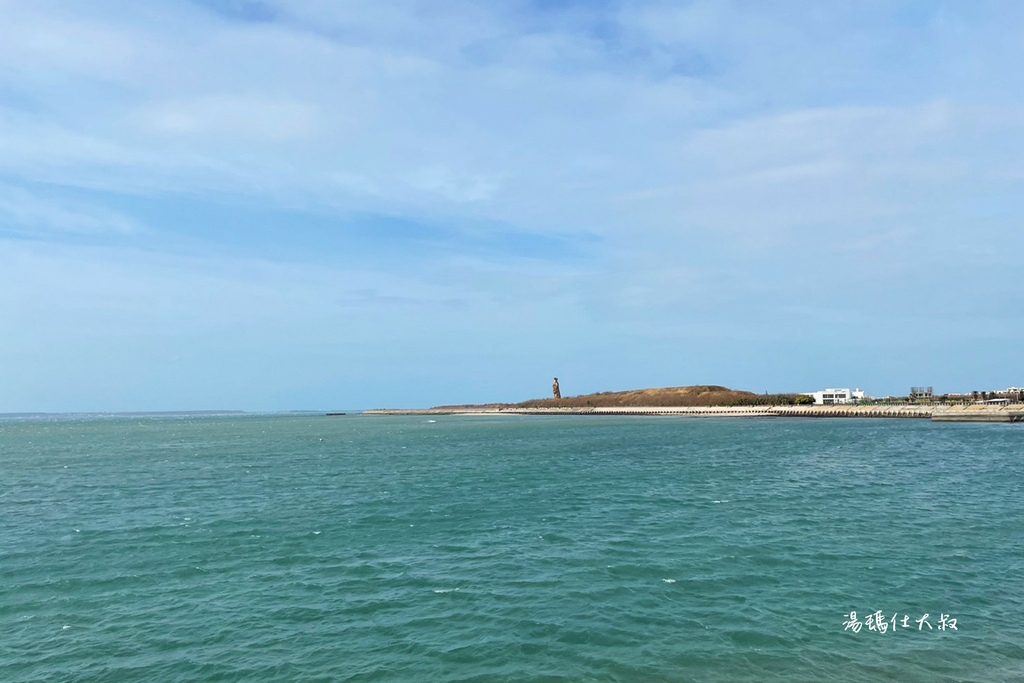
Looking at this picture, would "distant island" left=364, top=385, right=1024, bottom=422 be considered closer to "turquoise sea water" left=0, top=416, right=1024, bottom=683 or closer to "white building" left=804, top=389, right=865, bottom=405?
"white building" left=804, top=389, right=865, bottom=405

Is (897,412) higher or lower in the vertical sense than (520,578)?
higher

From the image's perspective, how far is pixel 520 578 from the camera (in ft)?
68.6

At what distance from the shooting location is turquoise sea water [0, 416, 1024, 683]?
49.5ft

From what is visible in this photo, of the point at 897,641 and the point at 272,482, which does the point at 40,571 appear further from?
the point at 897,641

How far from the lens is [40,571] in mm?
23031

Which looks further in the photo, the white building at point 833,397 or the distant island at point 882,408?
the white building at point 833,397

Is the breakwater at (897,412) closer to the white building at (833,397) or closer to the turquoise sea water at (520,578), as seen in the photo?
the white building at (833,397)

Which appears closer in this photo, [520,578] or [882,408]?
[520,578]

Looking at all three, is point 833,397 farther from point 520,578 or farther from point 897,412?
point 520,578

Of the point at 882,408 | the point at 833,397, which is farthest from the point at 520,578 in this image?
the point at 833,397

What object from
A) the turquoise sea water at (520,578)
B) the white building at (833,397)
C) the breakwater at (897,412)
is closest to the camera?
the turquoise sea water at (520,578)

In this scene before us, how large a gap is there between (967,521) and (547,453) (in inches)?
1574

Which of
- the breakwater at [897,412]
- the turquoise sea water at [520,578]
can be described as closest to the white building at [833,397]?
the breakwater at [897,412]

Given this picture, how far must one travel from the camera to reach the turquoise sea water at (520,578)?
49.5 ft
